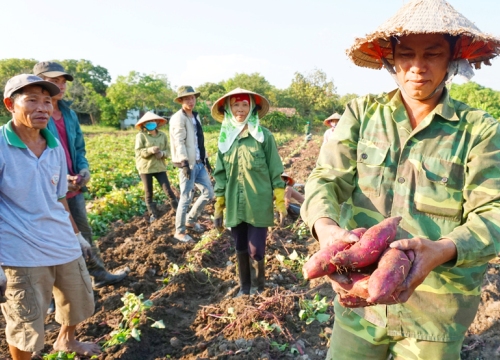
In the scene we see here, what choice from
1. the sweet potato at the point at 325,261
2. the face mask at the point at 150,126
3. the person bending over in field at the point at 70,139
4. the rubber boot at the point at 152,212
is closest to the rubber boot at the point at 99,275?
the person bending over in field at the point at 70,139

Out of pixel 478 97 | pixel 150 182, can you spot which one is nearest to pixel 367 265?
pixel 150 182

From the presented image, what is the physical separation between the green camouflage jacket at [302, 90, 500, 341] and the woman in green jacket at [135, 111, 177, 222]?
474cm

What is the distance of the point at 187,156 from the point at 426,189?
4.05 m

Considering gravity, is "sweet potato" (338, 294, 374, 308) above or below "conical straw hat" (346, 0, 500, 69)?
below

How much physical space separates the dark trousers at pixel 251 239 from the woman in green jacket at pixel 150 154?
2.86 m

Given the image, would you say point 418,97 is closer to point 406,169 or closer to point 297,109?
point 406,169

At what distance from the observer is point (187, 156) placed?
5199mm

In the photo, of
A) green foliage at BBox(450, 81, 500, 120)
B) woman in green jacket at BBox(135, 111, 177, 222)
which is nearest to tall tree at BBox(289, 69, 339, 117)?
green foliage at BBox(450, 81, 500, 120)

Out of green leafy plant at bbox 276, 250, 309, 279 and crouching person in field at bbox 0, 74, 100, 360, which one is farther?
green leafy plant at bbox 276, 250, 309, 279

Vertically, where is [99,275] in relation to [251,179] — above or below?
below

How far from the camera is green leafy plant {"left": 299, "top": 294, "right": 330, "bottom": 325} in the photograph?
317 cm

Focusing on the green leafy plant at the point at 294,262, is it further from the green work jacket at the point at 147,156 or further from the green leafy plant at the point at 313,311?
the green work jacket at the point at 147,156

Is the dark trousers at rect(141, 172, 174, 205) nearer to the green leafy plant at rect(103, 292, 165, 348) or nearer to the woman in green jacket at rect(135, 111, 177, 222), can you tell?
the woman in green jacket at rect(135, 111, 177, 222)

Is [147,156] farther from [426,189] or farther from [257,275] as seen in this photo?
[426,189]
